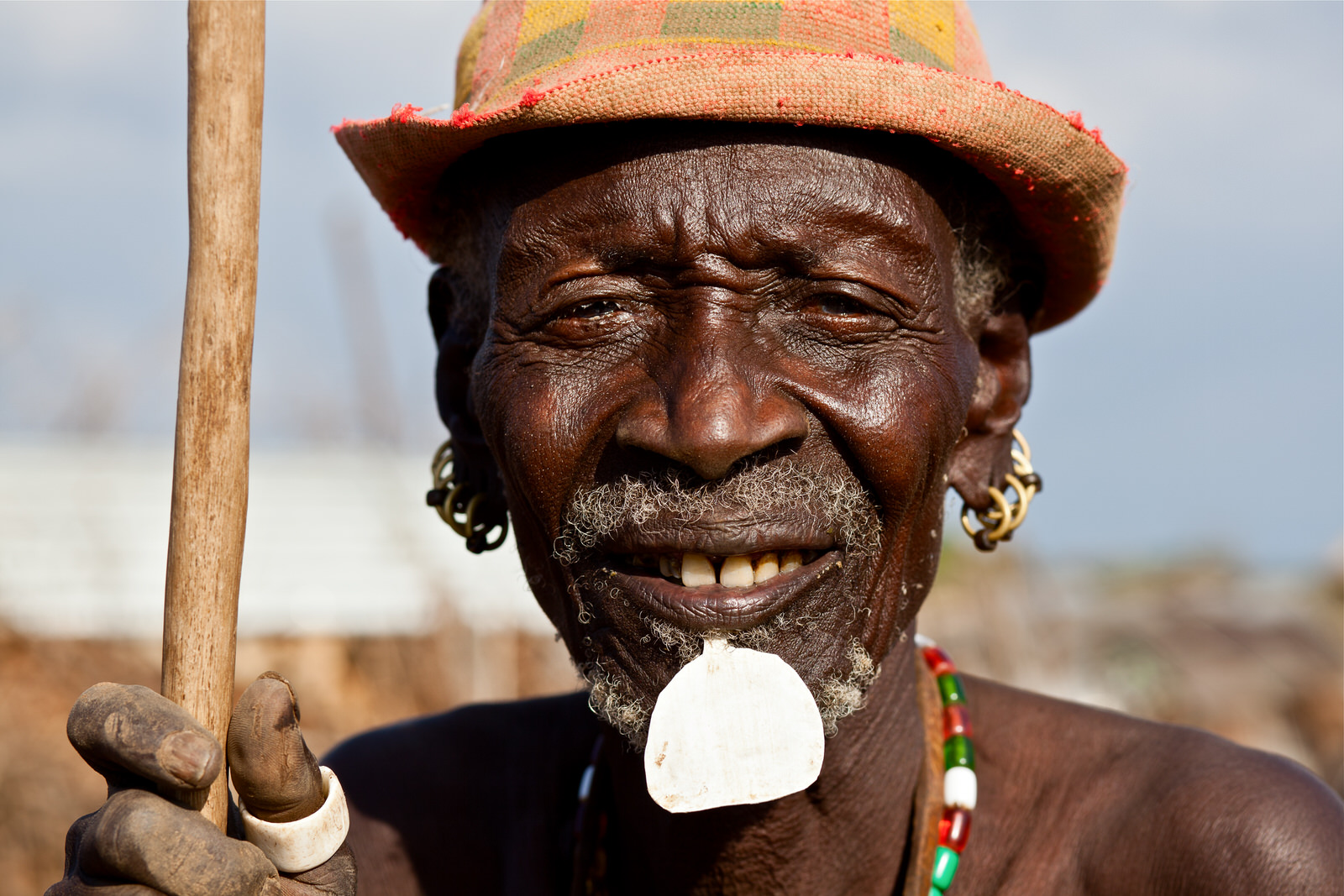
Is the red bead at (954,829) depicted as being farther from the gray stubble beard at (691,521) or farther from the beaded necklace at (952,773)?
the gray stubble beard at (691,521)

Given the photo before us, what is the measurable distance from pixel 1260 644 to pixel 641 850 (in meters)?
14.7

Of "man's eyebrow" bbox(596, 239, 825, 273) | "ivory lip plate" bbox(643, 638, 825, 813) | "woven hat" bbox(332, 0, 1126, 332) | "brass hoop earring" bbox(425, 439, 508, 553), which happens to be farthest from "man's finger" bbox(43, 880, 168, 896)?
"woven hat" bbox(332, 0, 1126, 332)

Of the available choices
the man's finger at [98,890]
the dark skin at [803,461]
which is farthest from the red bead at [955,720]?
the man's finger at [98,890]

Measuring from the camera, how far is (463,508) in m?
2.87

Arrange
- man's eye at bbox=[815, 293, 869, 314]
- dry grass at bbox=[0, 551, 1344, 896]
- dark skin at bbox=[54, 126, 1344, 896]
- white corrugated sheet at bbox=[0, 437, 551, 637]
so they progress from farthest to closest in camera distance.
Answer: white corrugated sheet at bbox=[0, 437, 551, 637] → dry grass at bbox=[0, 551, 1344, 896] → man's eye at bbox=[815, 293, 869, 314] → dark skin at bbox=[54, 126, 1344, 896]

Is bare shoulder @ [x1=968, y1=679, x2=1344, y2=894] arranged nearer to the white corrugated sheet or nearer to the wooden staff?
the wooden staff

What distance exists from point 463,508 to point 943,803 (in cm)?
128

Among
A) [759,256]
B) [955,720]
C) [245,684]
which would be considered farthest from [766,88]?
[245,684]

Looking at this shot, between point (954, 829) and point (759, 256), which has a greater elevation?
point (759, 256)

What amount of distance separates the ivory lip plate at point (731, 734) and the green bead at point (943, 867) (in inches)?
24.4

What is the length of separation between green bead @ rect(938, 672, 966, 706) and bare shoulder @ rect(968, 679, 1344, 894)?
0.09m

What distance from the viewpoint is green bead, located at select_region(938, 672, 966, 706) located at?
2.86 m

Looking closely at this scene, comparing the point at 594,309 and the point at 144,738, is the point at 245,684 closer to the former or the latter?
the point at 594,309

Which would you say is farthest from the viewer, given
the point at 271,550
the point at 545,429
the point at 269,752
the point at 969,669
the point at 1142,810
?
the point at 271,550
